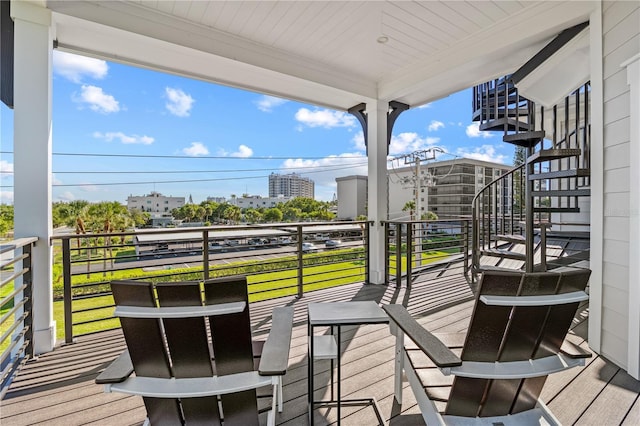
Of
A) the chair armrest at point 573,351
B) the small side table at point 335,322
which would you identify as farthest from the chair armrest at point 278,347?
the chair armrest at point 573,351

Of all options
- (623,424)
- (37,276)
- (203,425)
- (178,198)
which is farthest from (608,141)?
(178,198)

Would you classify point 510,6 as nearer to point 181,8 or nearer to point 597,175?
point 597,175

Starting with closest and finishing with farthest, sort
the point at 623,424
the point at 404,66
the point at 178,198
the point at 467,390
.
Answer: the point at 467,390, the point at 623,424, the point at 404,66, the point at 178,198

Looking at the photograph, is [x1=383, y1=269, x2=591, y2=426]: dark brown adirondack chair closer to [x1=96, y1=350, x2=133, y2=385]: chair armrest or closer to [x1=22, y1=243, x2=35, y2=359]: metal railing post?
[x1=96, y1=350, x2=133, y2=385]: chair armrest

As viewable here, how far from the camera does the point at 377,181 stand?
448cm

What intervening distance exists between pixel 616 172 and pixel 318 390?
2.50 meters

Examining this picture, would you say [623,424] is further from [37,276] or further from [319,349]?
[37,276]

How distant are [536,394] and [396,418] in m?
0.67

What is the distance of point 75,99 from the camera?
667 inches

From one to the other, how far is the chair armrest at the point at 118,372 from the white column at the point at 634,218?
2851 mm

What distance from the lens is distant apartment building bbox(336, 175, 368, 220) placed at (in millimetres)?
18359

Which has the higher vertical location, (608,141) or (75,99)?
(75,99)

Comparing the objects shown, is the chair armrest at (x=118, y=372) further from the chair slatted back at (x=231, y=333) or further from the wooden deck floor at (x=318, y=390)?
the wooden deck floor at (x=318, y=390)

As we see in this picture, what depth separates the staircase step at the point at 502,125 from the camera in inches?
153
